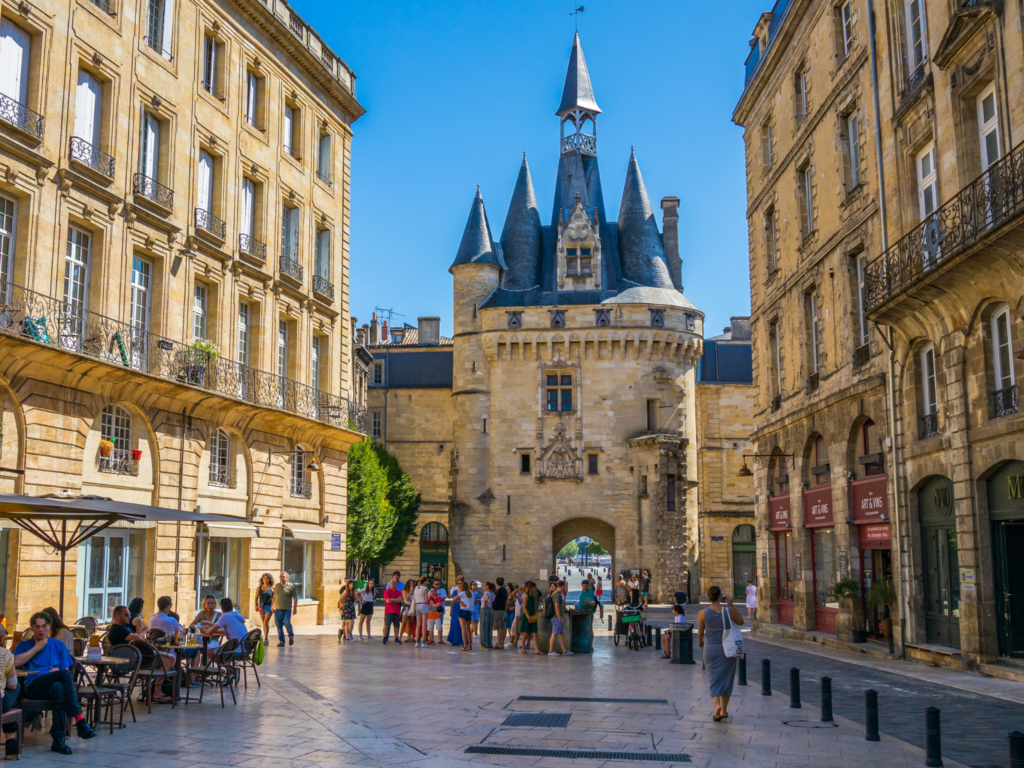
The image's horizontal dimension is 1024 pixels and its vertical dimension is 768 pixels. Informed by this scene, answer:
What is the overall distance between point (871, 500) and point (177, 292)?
13790 millimetres

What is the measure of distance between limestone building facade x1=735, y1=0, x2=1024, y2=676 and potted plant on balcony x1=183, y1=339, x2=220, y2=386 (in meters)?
12.4

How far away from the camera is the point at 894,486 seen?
17188 millimetres

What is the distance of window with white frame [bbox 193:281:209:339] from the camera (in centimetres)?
2036

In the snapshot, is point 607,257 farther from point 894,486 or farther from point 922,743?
point 922,743

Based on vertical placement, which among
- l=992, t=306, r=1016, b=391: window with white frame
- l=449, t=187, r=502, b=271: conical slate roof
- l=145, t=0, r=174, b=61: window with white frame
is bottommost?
l=992, t=306, r=1016, b=391: window with white frame

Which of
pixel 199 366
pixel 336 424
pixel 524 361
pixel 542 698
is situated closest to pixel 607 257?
pixel 524 361

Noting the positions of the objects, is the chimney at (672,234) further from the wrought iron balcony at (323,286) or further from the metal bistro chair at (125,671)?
the metal bistro chair at (125,671)

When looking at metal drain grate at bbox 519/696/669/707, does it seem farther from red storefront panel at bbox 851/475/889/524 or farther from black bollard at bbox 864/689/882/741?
red storefront panel at bbox 851/475/889/524

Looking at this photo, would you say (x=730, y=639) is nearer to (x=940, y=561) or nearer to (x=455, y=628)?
(x=940, y=561)

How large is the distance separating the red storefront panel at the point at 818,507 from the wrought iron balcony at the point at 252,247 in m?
13.3

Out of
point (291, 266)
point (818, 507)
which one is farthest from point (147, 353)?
point (818, 507)

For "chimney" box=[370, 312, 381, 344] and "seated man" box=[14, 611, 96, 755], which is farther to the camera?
"chimney" box=[370, 312, 381, 344]

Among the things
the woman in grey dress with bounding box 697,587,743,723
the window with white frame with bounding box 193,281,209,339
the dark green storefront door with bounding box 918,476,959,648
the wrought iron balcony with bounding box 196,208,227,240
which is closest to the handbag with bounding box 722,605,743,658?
the woman in grey dress with bounding box 697,587,743,723

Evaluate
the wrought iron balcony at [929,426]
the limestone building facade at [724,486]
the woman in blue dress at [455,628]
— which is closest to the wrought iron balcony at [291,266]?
the woman in blue dress at [455,628]
